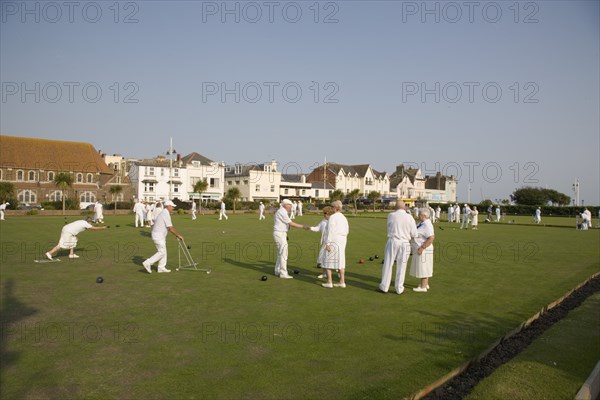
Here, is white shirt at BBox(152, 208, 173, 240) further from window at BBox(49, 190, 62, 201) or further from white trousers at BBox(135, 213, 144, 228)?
window at BBox(49, 190, 62, 201)

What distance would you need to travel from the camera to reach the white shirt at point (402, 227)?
987 centimetres

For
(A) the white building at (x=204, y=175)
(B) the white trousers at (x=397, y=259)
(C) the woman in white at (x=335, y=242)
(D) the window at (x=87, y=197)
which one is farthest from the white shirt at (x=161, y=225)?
(A) the white building at (x=204, y=175)

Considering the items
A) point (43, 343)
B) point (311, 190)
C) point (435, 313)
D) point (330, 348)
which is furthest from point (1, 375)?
point (311, 190)

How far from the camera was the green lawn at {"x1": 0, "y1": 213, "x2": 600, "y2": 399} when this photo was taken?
5047 mm

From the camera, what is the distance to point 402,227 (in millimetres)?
9938

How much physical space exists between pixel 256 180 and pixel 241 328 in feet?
275

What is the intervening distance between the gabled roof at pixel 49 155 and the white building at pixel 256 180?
25767 mm

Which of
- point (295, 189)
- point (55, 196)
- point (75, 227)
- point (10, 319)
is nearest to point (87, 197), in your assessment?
point (55, 196)

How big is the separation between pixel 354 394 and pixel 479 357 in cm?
236

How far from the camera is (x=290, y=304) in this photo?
8875 mm

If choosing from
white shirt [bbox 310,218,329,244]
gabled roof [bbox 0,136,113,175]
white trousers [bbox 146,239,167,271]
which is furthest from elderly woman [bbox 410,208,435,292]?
gabled roof [bbox 0,136,113,175]

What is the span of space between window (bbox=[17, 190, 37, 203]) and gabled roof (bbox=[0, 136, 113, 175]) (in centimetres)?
408

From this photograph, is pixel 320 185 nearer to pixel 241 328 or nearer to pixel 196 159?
pixel 196 159

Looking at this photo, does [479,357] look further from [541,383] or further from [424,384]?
[424,384]
